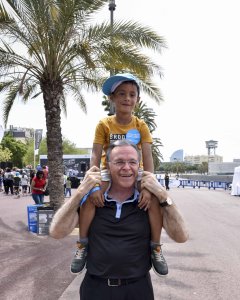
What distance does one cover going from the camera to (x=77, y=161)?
33.5 metres

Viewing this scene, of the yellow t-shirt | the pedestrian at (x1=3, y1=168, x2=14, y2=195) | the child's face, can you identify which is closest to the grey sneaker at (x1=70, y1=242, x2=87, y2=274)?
the yellow t-shirt

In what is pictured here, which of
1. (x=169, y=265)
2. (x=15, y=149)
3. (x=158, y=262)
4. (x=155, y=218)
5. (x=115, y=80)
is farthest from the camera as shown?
(x=15, y=149)

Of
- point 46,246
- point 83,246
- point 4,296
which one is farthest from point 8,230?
point 83,246

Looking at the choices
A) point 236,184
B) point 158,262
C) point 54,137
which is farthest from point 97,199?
point 236,184

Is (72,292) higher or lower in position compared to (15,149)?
lower

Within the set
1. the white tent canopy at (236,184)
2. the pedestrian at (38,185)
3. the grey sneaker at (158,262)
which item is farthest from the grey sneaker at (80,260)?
the white tent canopy at (236,184)

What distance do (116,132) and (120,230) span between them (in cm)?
99

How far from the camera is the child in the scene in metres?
2.26

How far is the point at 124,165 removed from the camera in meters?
2.25

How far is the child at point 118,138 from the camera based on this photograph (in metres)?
2.26

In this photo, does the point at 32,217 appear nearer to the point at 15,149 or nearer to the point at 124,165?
the point at 124,165

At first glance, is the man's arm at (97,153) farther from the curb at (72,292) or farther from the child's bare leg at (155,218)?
the curb at (72,292)

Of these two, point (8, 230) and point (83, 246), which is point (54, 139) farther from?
point (83, 246)

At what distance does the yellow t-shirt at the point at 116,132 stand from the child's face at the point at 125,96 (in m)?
0.15
